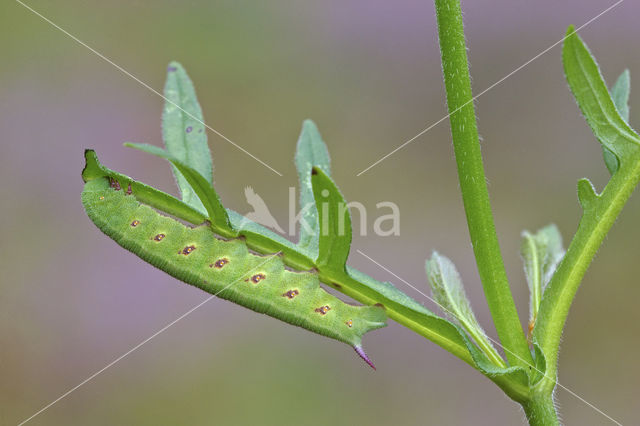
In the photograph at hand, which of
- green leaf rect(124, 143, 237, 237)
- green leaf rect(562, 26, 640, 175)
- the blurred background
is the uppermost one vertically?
green leaf rect(562, 26, 640, 175)

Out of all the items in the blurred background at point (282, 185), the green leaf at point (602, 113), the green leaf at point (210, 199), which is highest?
the green leaf at point (602, 113)

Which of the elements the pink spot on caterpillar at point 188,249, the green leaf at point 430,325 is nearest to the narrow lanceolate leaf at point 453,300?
the green leaf at point 430,325

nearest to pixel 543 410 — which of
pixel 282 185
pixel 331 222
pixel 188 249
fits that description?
pixel 331 222

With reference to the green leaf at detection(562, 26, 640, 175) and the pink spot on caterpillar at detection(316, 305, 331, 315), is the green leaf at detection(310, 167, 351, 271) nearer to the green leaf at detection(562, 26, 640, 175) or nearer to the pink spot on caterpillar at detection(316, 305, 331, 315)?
the pink spot on caterpillar at detection(316, 305, 331, 315)

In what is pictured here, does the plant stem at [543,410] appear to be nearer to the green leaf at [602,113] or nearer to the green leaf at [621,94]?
the green leaf at [602,113]

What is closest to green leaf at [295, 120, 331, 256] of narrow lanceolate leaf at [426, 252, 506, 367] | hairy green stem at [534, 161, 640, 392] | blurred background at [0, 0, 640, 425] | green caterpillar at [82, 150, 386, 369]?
green caterpillar at [82, 150, 386, 369]
